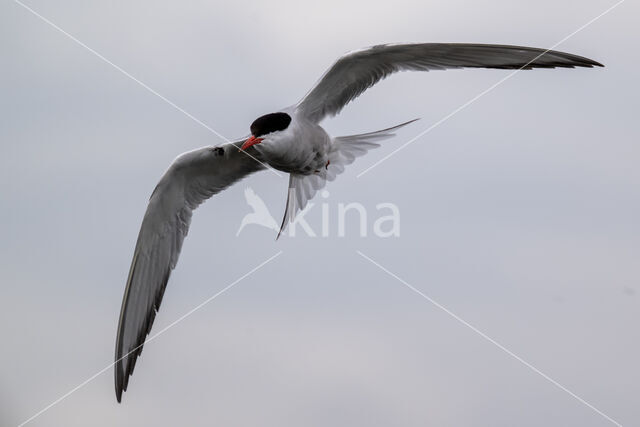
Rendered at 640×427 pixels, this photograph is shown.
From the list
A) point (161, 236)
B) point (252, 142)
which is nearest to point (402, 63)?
point (252, 142)

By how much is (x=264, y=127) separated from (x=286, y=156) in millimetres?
321

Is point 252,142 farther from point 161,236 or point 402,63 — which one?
point 161,236

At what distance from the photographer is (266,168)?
7863mm

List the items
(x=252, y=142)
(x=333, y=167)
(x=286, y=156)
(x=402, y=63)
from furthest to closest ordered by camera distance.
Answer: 1. (x=333, y=167)
2. (x=402, y=63)
3. (x=286, y=156)
4. (x=252, y=142)

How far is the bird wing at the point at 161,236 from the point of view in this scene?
7.68 metres

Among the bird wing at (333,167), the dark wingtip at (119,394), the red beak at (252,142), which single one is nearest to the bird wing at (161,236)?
the dark wingtip at (119,394)

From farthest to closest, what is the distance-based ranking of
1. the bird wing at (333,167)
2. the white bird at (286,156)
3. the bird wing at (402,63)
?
1. the bird wing at (333,167)
2. the white bird at (286,156)
3. the bird wing at (402,63)

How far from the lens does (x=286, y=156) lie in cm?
672

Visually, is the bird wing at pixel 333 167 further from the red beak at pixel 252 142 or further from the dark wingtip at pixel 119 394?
the dark wingtip at pixel 119 394

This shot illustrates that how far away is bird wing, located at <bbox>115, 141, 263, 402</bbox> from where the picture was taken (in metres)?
7.68

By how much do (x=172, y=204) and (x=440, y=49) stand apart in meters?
2.79

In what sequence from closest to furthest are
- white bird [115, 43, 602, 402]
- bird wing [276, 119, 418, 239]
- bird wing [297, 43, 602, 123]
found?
bird wing [297, 43, 602, 123]
white bird [115, 43, 602, 402]
bird wing [276, 119, 418, 239]

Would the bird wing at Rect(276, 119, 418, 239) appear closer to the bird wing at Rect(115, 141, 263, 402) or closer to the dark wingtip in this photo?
the bird wing at Rect(115, 141, 263, 402)

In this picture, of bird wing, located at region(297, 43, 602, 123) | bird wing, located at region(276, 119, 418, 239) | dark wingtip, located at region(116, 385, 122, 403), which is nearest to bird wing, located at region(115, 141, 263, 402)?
dark wingtip, located at region(116, 385, 122, 403)
